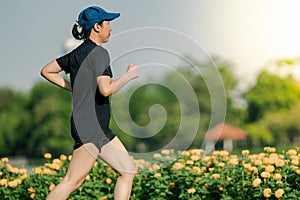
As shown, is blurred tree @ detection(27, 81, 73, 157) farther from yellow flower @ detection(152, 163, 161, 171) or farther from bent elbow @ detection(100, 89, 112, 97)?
bent elbow @ detection(100, 89, 112, 97)

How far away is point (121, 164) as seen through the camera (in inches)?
158

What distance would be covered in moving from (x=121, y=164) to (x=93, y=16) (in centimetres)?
97

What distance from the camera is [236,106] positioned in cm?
5159

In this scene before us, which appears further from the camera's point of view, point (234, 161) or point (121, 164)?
point (234, 161)

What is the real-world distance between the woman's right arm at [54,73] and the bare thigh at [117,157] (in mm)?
532

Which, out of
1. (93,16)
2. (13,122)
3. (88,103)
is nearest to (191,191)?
(88,103)

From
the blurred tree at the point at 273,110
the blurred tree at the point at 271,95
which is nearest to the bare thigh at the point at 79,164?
the blurred tree at the point at 273,110

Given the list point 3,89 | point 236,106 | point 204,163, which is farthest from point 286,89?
point 204,163

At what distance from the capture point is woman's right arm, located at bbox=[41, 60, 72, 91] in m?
4.18

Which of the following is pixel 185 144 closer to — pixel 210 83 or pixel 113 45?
pixel 210 83

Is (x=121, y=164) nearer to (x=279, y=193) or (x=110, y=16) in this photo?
(x=110, y=16)

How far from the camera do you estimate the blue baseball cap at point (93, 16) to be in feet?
13.3

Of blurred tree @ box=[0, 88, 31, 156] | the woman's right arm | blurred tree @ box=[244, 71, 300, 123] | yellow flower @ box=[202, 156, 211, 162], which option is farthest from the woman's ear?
blurred tree @ box=[244, 71, 300, 123]

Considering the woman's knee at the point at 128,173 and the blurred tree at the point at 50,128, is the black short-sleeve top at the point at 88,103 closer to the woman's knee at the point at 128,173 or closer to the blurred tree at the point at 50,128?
the woman's knee at the point at 128,173
